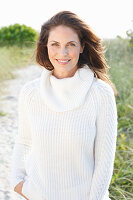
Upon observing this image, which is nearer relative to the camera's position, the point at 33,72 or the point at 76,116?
the point at 76,116

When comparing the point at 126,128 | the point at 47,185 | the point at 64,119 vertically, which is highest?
the point at 64,119

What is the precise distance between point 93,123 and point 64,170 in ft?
1.12

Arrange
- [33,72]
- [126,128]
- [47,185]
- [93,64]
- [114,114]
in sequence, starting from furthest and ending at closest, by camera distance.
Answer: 1. [33,72]
2. [126,128]
3. [93,64]
4. [47,185]
5. [114,114]

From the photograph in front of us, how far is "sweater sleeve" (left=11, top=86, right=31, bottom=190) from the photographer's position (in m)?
A: 1.89

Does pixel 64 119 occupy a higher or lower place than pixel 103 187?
higher

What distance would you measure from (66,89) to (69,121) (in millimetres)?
231

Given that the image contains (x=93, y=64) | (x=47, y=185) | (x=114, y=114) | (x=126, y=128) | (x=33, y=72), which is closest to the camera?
(x=114, y=114)

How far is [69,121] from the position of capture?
170 cm

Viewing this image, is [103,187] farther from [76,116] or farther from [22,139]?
[22,139]

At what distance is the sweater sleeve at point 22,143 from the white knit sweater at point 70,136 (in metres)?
0.01

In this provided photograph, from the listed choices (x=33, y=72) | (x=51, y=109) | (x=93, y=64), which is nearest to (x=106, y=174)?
(x=51, y=109)

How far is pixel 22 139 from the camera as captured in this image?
199cm

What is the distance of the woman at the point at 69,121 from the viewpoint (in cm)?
166

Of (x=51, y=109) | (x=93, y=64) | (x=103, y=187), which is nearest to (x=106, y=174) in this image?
(x=103, y=187)
